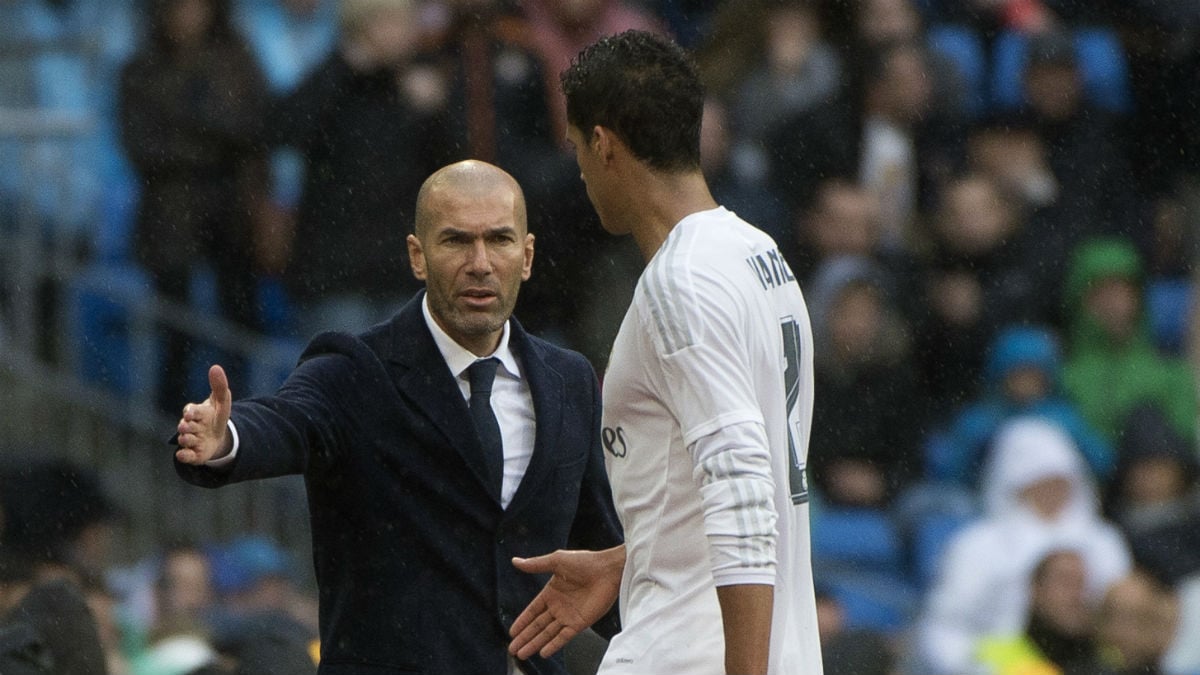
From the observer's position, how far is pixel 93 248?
30.8ft

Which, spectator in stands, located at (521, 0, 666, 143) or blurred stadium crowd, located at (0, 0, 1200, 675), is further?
spectator in stands, located at (521, 0, 666, 143)

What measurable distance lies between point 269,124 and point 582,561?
549 centimetres

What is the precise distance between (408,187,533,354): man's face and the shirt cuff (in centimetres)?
72

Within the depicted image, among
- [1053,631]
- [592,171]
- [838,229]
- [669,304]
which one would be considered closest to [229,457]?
[592,171]

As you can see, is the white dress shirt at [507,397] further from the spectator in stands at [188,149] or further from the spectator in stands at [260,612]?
the spectator in stands at [188,149]

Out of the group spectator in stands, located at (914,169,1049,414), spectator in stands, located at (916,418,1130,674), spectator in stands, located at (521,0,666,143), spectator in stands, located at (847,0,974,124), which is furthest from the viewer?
spectator in stands, located at (847,0,974,124)

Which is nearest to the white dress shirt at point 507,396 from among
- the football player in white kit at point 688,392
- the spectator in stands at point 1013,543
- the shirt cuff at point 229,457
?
the shirt cuff at point 229,457

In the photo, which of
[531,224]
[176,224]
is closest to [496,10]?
[531,224]

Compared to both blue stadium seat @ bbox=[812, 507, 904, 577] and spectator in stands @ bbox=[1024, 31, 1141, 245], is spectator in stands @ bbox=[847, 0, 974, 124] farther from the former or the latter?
blue stadium seat @ bbox=[812, 507, 904, 577]

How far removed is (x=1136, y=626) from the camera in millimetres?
8078

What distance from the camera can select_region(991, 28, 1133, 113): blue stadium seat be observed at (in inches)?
386

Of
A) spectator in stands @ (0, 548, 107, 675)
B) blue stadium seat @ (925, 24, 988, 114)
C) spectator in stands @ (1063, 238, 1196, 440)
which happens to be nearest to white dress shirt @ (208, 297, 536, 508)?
spectator in stands @ (0, 548, 107, 675)

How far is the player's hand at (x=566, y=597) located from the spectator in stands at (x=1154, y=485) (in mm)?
4888

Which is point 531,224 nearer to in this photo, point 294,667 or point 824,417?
point 824,417
